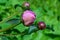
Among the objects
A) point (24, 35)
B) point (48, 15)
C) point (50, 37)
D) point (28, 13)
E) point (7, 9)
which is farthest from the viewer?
point (48, 15)

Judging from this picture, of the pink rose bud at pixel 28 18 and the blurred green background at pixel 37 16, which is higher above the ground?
the pink rose bud at pixel 28 18

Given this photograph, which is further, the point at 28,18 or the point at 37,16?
the point at 37,16

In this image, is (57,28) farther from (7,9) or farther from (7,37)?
(7,37)

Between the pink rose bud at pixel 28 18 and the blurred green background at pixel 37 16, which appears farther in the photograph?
the blurred green background at pixel 37 16

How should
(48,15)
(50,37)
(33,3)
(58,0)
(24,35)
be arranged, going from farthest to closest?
1. (58,0)
2. (33,3)
3. (48,15)
4. (50,37)
5. (24,35)

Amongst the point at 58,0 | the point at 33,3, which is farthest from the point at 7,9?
the point at 58,0

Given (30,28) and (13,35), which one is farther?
(13,35)

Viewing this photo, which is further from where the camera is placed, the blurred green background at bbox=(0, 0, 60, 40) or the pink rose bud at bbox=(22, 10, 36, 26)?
the blurred green background at bbox=(0, 0, 60, 40)

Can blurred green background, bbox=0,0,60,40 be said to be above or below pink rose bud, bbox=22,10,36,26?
below
